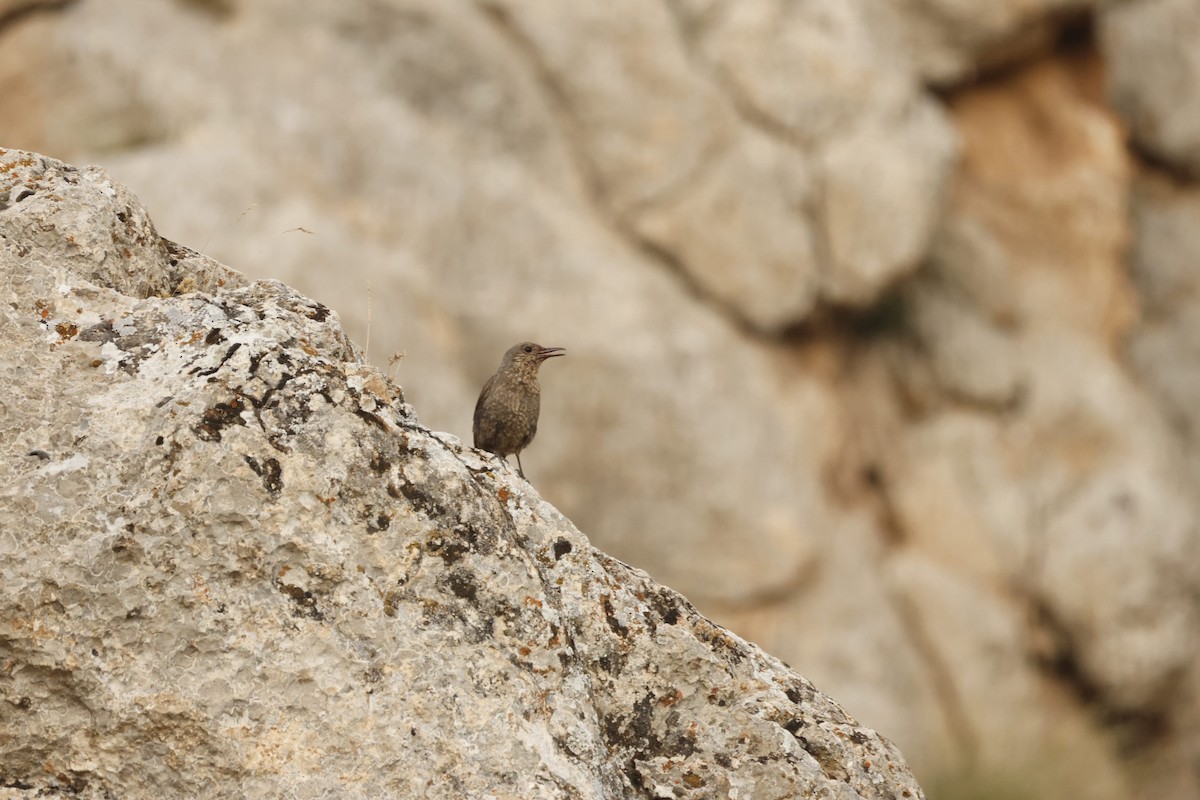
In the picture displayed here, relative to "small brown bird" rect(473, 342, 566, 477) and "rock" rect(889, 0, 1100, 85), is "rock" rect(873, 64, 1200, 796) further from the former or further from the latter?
"small brown bird" rect(473, 342, 566, 477)

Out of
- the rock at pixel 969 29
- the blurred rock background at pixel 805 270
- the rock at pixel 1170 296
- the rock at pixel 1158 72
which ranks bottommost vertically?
the blurred rock background at pixel 805 270

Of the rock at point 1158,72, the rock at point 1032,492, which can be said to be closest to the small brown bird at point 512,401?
the rock at point 1032,492

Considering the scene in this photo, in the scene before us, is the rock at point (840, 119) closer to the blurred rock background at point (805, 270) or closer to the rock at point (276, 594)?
the blurred rock background at point (805, 270)

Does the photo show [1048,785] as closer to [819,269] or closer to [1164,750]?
[1164,750]

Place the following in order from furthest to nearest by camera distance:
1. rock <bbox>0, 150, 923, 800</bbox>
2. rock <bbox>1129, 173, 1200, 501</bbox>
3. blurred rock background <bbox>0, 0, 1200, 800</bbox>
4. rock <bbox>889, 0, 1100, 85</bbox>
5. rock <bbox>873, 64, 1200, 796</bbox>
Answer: rock <bbox>1129, 173, 1200, 501</bbox>, rock <bbox>889, 0, 1100, 85</bbox>, rock <bbox>873, 64, 1200, 796</bbox>, blurred rock background <bbox>0, 0, 1200, 800</bbox>, rock <bbox>0, 150, 923, 800</bbox>

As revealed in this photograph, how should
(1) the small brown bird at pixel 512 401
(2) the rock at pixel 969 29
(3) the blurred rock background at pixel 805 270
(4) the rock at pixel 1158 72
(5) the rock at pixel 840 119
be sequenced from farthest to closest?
(4) the rock at pixel 1158 72, (2) the rock at pixel 969 29, (5) the rock at pixel 840 119, (3) the blurred rock background at pixel 805 270, (1) the small brown bird at pixel 512 401

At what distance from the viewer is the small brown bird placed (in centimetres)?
718

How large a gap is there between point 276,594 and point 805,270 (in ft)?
37.0

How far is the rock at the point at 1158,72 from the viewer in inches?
617

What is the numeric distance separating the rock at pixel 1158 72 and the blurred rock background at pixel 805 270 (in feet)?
0.12

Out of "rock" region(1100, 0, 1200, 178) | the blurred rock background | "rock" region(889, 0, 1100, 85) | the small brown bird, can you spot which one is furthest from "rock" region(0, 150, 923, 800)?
"rock" region(1100, 0, 1200, 178)

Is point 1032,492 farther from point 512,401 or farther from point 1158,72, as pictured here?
point 512,401

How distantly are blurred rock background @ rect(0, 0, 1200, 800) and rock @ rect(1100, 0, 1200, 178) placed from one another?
0.04 metres

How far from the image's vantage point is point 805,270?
1410 cm
